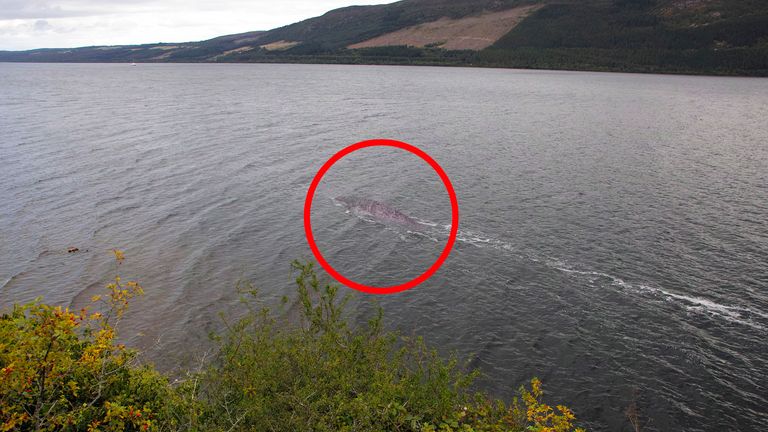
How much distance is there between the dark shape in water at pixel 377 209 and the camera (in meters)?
41.2

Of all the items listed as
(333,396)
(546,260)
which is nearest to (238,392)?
(333,396)

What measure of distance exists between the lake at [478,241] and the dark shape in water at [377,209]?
991 millimetres

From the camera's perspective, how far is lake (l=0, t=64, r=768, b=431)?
78.1ft

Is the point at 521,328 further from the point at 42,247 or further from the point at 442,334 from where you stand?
the point at 42,247

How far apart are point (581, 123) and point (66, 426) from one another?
9266cm

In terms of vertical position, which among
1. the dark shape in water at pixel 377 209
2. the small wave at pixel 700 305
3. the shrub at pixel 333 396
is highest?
the shrub at pixel 333 396

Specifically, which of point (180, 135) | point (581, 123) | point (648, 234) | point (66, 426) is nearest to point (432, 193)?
point (648, 234)

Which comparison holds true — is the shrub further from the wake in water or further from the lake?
the wake in water

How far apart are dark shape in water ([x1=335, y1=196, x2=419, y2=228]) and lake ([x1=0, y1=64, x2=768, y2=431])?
99 cm

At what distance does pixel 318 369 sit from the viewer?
16.3 meters

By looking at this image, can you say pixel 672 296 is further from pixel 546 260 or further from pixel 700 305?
pixel 546 260

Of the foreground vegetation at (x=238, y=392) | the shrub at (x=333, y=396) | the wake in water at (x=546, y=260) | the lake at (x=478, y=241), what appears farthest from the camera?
the wake in water at (x=546, y=260)

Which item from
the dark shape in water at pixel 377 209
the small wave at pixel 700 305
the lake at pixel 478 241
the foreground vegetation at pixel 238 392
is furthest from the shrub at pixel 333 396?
the dark shape in water at pixel 377 209

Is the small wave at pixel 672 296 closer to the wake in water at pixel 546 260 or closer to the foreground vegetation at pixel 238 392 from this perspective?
the wake in water at pixel 546 260
